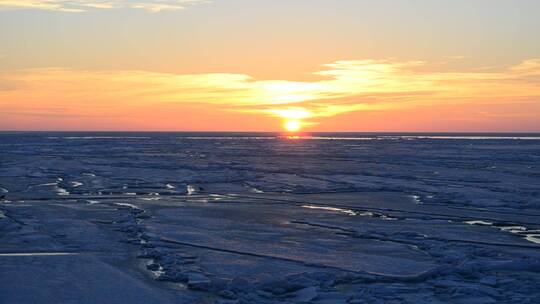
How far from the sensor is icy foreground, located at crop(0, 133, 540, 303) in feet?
Answer: 22.4

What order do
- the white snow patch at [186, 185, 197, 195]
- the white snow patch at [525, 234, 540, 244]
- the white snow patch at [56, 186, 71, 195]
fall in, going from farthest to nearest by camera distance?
the white snow patch at [186, 185, 197, 195] < the white snow patch at [56, 186, 71, 195] < the white snow patch at [525, 234, 540, 244]

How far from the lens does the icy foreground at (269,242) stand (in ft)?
22.4

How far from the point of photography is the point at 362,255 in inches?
338

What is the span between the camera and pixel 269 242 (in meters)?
9.53

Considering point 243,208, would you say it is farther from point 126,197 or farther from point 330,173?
point 330,173

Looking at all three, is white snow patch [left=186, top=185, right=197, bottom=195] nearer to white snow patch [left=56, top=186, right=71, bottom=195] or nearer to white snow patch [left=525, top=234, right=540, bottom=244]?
white snow patch [left=56, top=186, right=71, bottom=195]

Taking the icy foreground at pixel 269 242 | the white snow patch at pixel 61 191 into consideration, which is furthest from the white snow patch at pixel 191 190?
the white snow patch at pixel 61 191

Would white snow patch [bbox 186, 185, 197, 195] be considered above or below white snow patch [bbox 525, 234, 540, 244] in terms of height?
above

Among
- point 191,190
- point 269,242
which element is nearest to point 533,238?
point 269,242

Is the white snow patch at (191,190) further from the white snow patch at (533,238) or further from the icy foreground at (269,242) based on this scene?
the white snow patch at (533,238)

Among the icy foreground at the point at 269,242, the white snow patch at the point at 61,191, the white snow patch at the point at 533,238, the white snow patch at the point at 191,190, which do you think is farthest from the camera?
the white snow patch at the point at 191,190

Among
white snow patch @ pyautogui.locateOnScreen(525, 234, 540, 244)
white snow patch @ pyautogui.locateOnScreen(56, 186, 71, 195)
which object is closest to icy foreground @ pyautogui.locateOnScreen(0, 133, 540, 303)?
white snow patch @ pyautogui.locateOnScreen(525, 234, 540, 244)

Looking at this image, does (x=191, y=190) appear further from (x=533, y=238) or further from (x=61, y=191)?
(x=533, y=238)

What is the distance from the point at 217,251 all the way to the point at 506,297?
12.8 feet
